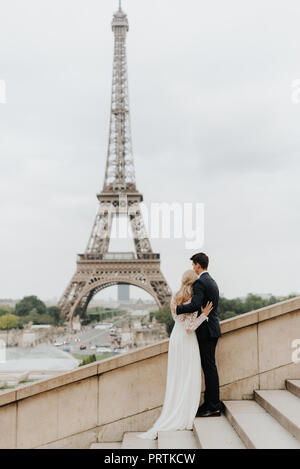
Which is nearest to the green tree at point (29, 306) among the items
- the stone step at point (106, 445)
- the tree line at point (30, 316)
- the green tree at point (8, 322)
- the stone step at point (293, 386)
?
the tree line at point (30, 316)

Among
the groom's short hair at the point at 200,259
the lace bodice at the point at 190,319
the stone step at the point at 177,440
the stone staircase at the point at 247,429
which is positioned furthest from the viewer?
the groom's short hair at the point at 200,259

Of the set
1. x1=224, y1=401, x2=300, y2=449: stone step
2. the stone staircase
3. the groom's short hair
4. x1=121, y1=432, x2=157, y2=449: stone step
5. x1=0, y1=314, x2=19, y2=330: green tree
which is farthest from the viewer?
x1=0, y1=314, x2=19, y2=330: green tree

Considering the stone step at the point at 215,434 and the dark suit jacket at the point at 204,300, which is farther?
the dark suit jacket at the point at 204,300

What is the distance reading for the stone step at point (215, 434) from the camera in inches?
177

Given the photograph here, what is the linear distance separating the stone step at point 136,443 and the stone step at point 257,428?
34.6 inches

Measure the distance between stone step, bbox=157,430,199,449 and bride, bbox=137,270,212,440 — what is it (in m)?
0.12

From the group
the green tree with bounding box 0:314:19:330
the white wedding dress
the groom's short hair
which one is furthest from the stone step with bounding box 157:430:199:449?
the green tree with bounding box 0:314:19:330

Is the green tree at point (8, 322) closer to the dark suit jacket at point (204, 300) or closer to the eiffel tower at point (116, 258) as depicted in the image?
the eiffel tower at point (116, 258)

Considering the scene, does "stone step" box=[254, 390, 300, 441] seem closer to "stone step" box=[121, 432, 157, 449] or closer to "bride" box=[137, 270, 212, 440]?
"bride" box=[137, 270, 212, 440]

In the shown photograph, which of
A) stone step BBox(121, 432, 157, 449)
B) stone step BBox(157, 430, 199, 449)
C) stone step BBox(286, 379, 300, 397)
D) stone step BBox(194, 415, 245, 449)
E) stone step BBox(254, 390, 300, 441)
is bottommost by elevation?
stone step BBox(121, 432, 157, 449)

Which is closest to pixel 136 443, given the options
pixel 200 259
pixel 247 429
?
pixel 247 429

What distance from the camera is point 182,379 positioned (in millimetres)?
5309

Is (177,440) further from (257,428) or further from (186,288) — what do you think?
(186,288)

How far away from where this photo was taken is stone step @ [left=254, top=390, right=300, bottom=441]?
446 cm
